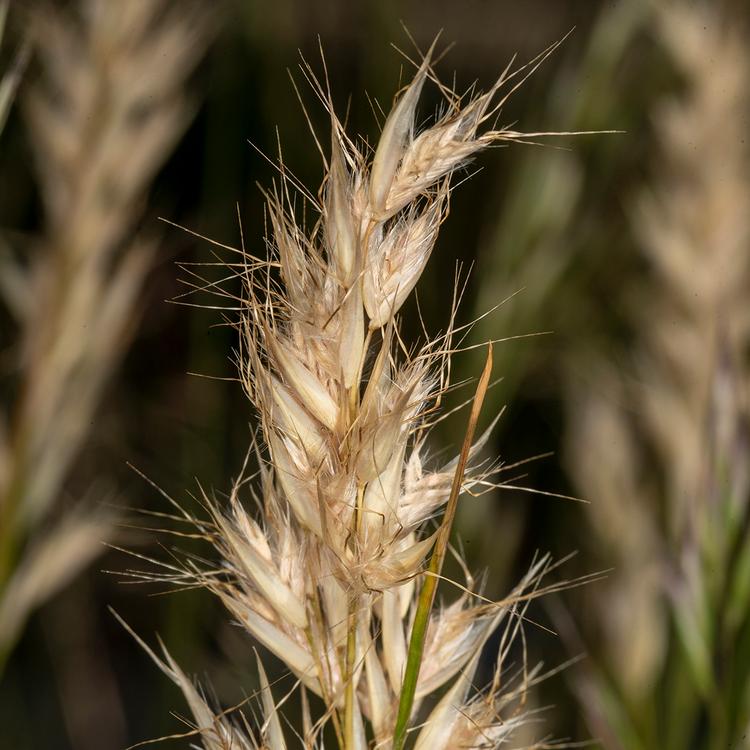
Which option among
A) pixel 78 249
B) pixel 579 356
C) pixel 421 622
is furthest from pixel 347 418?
pixel 579 356

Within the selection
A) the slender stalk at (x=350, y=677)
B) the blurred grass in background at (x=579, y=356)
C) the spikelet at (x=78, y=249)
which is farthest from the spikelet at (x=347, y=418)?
the spikelet at (x=78, y=249)

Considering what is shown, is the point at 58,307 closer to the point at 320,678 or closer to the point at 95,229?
the point at 95,229

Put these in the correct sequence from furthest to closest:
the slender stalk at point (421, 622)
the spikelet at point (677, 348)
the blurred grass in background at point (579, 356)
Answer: the spikelet at point (677, 348)
the blurred grass in background at point (579, 356)
the slender stalk at point (421, 622)

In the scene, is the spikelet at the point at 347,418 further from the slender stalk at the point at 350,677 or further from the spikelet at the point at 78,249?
the spikelet at the point at 78,249

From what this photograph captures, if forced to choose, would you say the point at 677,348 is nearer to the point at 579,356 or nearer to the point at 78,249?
the point at 579,356

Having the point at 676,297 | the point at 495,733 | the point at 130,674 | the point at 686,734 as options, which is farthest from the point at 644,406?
the point at 130,674
